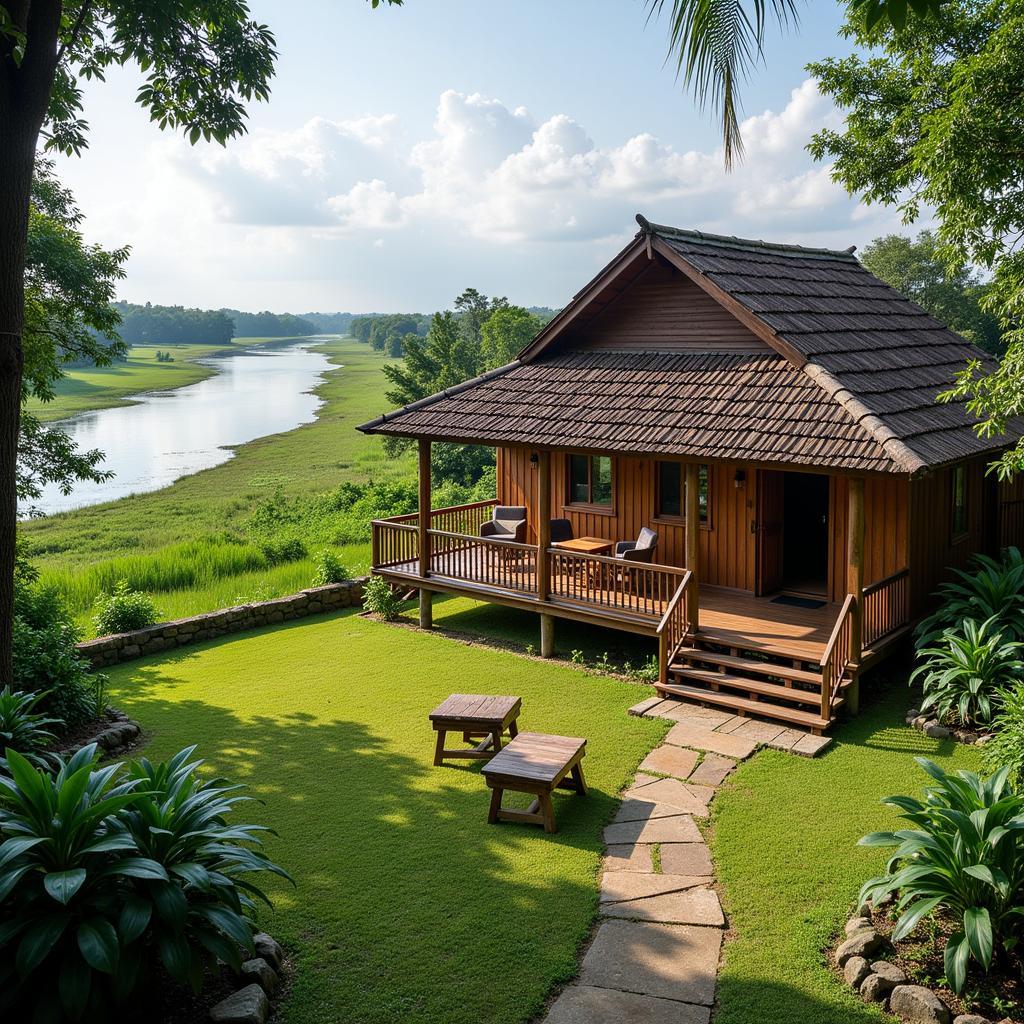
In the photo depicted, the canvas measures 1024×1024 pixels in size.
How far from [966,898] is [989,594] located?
6711 millimetres

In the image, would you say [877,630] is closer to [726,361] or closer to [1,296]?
[726,361]

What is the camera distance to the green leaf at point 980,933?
18.0ft

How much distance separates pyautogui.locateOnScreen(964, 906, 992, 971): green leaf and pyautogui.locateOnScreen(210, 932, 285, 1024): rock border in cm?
418

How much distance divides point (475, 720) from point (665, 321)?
7.92 metres

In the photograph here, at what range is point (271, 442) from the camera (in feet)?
181

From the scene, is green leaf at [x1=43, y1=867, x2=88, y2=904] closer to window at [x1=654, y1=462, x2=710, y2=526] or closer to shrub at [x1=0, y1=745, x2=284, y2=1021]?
shrub at [x1=0, y1=745, x2=284, y2=1021]

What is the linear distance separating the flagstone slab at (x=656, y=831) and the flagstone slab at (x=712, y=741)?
166cm

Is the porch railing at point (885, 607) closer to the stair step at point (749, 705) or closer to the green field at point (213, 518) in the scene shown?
the stair step at point (749, 705)

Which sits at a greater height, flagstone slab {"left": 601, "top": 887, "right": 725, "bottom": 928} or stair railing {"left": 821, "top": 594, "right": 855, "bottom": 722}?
stair railing {"left": 821, "top": 594, "right": 855, "bottom": 722}

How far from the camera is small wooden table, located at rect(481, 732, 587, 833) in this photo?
8.33 metres

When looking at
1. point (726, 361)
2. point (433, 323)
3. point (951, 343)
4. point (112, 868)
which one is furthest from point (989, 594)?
point (433, 323)

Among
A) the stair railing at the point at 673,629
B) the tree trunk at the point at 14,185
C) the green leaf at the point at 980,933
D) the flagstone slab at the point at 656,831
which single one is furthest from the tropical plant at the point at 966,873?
the tree trunk at the point at 14,185

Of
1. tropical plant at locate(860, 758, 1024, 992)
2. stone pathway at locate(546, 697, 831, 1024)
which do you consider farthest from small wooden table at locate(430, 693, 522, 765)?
tropical plant at locate(860, 758, 1024, 992)

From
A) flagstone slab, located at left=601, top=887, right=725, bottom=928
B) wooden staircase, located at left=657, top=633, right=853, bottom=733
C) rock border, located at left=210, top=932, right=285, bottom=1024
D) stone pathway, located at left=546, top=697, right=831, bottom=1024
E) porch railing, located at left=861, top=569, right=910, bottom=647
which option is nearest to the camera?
rock border, located at left=210, top=932, right=285, bottom=1024
